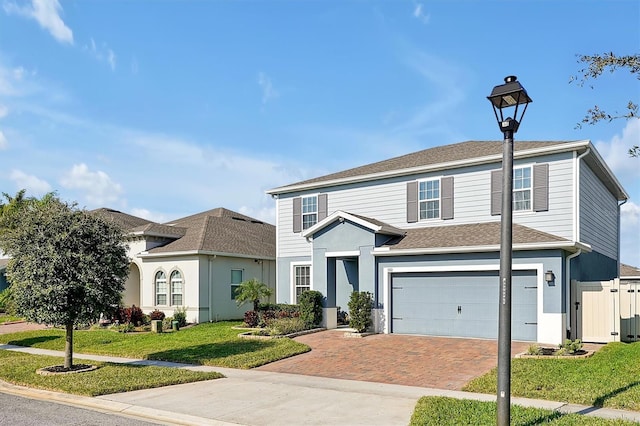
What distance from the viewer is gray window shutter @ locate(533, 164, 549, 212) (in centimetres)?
1780

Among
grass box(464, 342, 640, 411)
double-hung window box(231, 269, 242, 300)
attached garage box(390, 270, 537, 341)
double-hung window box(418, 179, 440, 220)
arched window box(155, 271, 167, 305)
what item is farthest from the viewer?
double-hung window box(231, 269, 242, 300)

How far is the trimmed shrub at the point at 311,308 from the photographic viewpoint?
65.8 ft

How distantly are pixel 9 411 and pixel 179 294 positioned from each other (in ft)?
50.8

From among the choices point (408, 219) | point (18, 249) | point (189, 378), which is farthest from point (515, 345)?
point (18, 249)

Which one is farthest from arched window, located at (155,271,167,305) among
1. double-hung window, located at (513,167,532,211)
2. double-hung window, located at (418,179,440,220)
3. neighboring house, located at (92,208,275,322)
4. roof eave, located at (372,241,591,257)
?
double-hung window, located at (513,167,532,211)

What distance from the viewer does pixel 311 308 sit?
66.0ft

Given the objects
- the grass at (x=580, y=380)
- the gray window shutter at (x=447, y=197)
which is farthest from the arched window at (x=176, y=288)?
the grass at (x=580, y=380)

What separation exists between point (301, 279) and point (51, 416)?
14868 millimetres

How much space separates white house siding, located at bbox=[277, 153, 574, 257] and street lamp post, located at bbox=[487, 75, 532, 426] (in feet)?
37.7

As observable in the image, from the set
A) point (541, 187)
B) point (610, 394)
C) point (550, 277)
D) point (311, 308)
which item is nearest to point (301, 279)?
point (311, 308)

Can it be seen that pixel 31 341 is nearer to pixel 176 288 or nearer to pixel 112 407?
pixel 176 288

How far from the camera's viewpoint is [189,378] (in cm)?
1213

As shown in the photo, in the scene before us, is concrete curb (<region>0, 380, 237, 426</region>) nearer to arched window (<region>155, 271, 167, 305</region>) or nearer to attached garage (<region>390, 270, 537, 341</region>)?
attached garage (<region>390, 270, 537, 341</region>)

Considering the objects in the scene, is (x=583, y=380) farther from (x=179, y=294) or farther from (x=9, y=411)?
(x=179, y=294)
